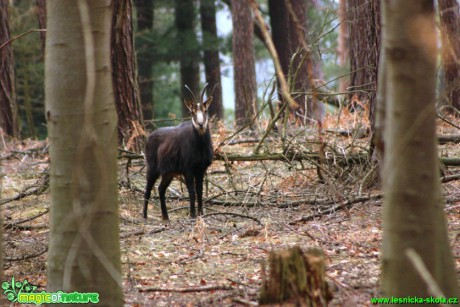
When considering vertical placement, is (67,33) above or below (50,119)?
above

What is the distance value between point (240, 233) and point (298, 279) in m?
2.87

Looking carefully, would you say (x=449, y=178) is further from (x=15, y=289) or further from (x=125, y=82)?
(x=125, y=82)

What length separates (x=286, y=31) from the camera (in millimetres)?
A: 19875

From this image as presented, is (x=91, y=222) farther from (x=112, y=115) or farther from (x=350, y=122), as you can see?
(x=350, y=122)

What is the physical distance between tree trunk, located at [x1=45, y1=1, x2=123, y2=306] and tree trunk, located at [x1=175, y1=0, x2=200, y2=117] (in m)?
17.5

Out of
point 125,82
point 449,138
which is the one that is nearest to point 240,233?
point 449,138

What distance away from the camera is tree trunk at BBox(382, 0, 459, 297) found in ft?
9.86

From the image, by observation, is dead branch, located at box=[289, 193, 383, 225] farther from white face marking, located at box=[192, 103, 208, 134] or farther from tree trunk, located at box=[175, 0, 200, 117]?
tree trunk, located at box=[175, 0, 200, 117]

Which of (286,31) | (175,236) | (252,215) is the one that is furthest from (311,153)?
(286,31)

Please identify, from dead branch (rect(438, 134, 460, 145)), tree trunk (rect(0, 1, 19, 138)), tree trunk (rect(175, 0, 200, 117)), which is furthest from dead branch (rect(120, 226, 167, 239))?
tree trunk (rect(175, 0, 200, 117))

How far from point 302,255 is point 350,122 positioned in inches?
274

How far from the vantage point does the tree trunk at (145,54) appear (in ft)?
70.2

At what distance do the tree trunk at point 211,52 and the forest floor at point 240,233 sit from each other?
10.9m

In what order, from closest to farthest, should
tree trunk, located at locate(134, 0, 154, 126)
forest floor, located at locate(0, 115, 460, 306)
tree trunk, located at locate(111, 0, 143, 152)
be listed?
forest floor, located at locate(0, 115, 460, 306), tree trunk, located at locate(111, 0, 143, 152), tree trunk, located at locate(134, 0, 154, 126)
